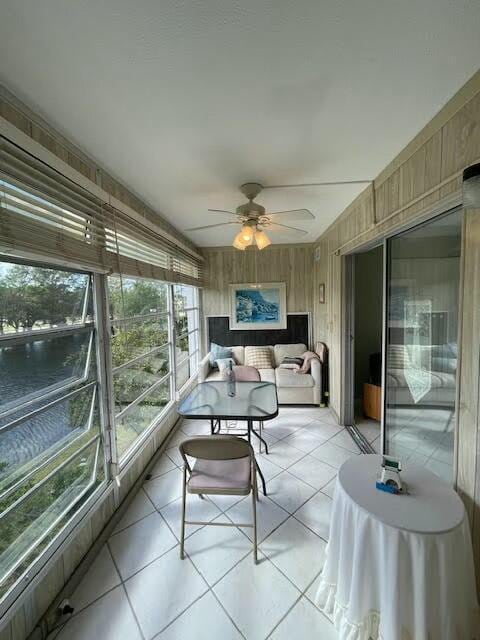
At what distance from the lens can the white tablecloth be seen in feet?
3.26

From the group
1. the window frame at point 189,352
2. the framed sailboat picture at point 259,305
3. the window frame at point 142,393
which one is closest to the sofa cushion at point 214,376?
the window frame at point 189,352

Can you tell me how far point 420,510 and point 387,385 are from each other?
1227 mm

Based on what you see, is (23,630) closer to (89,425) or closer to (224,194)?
(89,425)

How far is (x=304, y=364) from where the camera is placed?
394cm

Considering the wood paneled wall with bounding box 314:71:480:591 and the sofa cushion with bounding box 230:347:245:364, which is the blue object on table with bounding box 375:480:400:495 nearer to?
the wood paneled wall with bounding box 314:71:480:591

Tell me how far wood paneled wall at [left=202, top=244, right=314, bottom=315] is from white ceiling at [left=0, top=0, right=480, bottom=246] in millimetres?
2750

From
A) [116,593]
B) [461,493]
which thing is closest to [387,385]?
[461,493]

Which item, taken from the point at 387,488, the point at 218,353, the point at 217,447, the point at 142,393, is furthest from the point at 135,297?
the point at 387,488

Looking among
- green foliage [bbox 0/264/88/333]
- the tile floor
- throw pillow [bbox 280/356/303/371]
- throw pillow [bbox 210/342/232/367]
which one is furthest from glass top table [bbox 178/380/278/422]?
throw pillow [bbox 210/342/232/367]

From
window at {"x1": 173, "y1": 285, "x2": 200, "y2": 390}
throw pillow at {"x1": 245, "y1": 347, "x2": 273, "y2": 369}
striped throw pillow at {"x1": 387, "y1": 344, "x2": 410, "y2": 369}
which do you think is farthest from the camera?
throw pillow at {"x1": 245, "y1": 347, "x2": 273, "y2": 369}

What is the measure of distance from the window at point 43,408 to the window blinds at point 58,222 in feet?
0.53

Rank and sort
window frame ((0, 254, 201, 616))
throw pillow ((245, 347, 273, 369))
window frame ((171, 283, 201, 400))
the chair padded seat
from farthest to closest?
throw pillow ((245, 347, 273, 369))
window frame ((171, 283, 201, 400))
the chair padded seat
window frame ((0, 254, 201, 616))

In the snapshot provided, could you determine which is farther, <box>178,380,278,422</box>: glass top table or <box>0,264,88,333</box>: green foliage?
<box>178,380,278,422</box>: glass top table

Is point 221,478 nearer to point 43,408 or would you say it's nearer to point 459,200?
point 43,408
